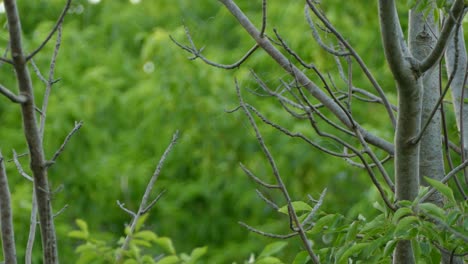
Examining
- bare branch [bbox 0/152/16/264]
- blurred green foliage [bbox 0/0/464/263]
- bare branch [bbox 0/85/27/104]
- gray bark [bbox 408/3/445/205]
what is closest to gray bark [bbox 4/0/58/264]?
bare branch [bbox 0/85/27/104]

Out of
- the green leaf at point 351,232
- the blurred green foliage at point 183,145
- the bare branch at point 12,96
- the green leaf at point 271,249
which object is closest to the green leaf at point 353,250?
the green leaf at point 351,232

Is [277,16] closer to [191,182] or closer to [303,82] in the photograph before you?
[191,182]

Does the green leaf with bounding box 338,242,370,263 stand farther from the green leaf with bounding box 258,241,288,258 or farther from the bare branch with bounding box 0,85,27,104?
the bare branch with bounding box 0,85,27,104

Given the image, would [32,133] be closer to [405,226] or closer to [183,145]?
[405,226]

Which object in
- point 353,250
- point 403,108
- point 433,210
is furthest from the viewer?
point 403,108

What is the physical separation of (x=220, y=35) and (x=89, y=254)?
9.21 m

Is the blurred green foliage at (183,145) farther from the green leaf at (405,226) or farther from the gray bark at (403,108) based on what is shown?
the green leaf at (405,226)

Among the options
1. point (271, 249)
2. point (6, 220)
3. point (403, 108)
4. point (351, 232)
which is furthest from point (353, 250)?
point (6, 220)

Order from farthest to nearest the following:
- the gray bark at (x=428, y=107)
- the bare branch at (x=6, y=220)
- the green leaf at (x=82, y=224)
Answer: the gray bark at (x=428, y=107), the green leaf at (x=82, y=224), the bare branch at (x=6, y=220)

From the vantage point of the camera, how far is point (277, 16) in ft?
31.6

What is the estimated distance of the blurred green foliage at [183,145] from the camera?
873 centimetres

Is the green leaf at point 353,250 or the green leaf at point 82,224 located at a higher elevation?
the green leaf at point 82,224

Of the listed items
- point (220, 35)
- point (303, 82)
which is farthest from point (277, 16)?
point (303, 82)

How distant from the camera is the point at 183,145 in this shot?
9625 millimetres
